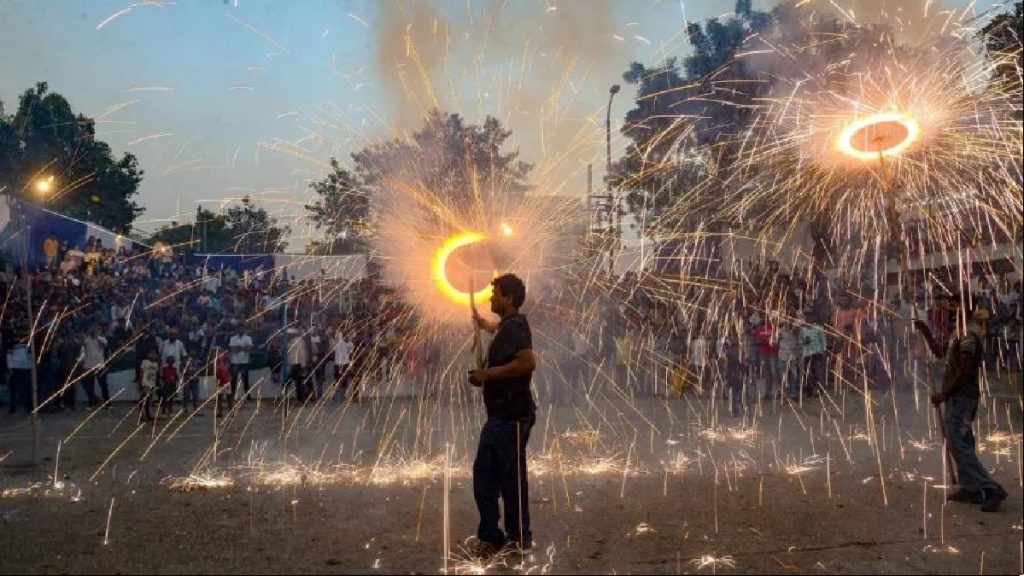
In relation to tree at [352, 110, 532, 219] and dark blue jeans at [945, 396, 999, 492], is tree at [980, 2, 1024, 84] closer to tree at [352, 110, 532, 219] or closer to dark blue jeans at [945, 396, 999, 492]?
dark blue jeans at [945, 396, 999, 492]

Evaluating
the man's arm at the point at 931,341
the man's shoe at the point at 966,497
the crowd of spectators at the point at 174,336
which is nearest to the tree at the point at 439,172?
the crowd of spectators at the point at 174,336

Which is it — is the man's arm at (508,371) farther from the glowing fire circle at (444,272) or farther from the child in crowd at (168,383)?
the child in crowd at (168,383)

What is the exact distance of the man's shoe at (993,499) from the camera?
5156 millimetres

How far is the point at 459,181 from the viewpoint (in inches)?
395

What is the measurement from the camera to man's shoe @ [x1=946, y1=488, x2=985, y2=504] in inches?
208

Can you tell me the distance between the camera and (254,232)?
39.3 feet

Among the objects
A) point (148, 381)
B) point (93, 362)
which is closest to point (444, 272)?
point (148, 381)

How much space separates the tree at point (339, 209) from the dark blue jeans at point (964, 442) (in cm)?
614

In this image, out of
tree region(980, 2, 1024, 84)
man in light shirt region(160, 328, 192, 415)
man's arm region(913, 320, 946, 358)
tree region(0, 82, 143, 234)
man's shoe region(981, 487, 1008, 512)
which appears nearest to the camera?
man's shoe region(981, 487, 1008, 512)

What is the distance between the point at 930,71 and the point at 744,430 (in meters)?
4.17

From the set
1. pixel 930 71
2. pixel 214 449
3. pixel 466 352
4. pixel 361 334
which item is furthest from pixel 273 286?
pixel 930 71

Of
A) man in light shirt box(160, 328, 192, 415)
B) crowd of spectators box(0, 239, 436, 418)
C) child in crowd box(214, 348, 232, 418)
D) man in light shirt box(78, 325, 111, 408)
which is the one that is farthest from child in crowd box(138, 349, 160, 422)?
man in light shirt box(78, 325, 111, 408)

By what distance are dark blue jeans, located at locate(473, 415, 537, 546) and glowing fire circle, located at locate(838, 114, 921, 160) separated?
4.41 m

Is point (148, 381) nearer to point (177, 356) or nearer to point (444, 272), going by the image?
point (177, 356)
